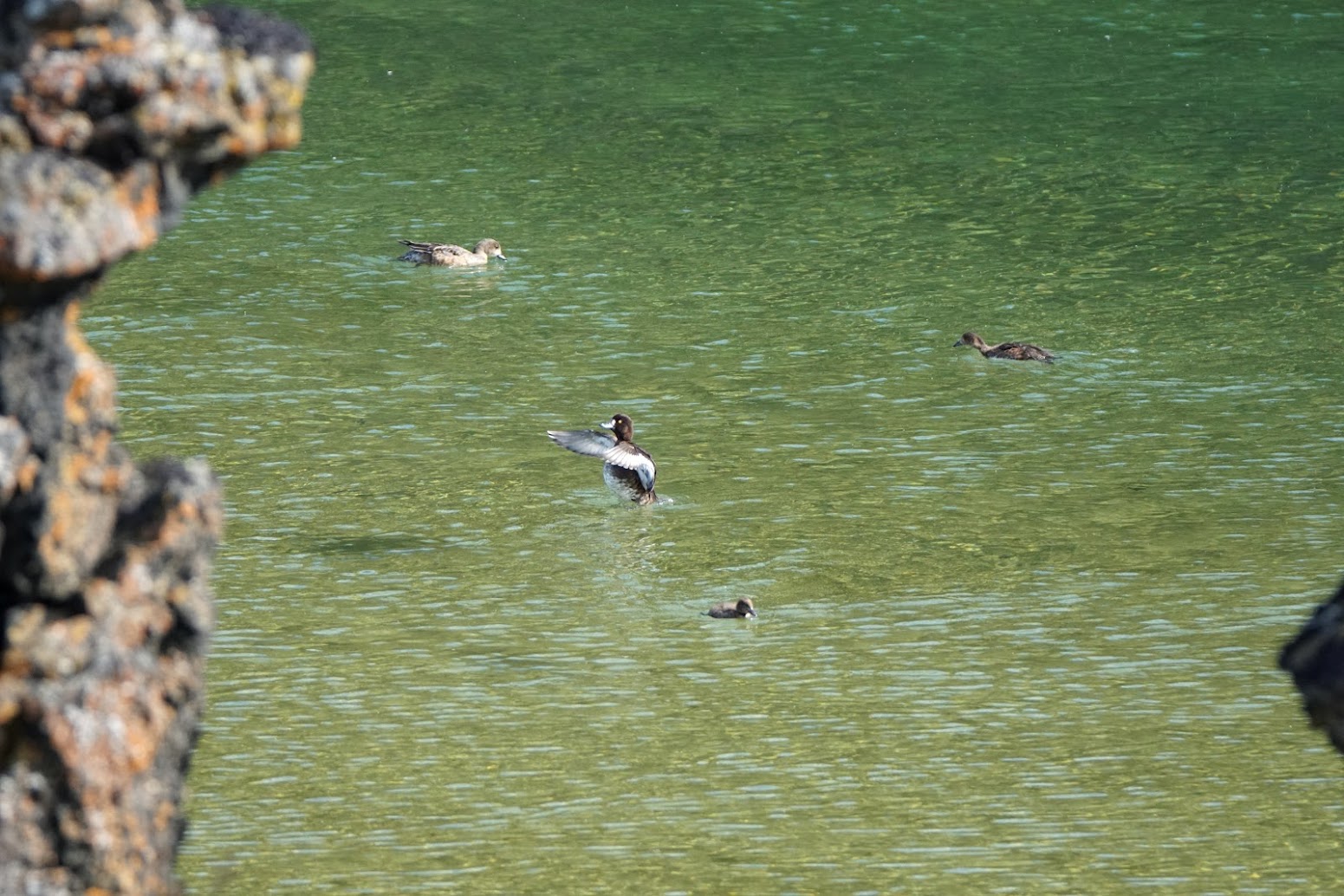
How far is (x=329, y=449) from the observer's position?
18.1 m

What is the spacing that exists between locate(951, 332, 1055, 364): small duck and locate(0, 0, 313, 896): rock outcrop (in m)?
14.6

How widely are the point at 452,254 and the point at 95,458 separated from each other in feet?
58.3

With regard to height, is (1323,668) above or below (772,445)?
above

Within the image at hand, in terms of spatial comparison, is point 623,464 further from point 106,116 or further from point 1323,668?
point 1323,668

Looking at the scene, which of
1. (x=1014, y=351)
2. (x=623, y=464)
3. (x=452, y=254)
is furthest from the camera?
(x=452, y=254)

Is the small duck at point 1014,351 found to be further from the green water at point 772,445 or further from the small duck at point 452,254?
the small duck at point 452,254

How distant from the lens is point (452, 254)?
76.8 ft

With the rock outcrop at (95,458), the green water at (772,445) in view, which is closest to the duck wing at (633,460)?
the green water at (772,445)

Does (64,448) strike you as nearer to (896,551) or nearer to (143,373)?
(896,551)

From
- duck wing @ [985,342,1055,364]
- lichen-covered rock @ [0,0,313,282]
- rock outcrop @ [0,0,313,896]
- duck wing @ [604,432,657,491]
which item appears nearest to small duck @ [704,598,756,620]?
duck wing @ [604,432,657,491]

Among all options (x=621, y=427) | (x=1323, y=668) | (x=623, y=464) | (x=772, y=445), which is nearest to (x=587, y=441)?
(x=621, y=427)

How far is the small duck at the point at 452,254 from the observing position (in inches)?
920

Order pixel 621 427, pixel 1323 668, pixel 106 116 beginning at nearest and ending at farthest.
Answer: pixel 1323 668, pixel 106 116, pixel 621 427

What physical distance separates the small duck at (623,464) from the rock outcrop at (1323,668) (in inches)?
443
